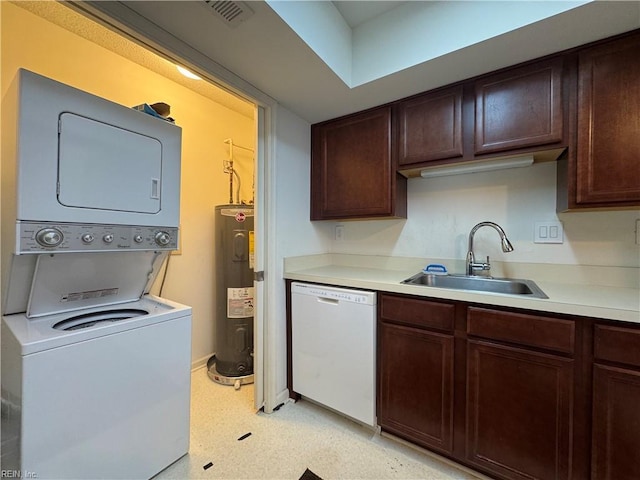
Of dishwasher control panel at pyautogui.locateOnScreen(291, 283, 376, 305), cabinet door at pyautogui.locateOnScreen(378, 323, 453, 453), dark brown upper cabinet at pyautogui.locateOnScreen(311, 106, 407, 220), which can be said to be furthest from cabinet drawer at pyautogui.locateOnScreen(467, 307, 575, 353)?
dark brown upper cabinet at pyautogui.locateOnScreen(311, 106, 407, 220)

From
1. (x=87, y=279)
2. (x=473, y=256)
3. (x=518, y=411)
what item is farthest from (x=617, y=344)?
(x=87, y=279)

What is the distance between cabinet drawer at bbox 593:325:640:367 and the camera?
97cm

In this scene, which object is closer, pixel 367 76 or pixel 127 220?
pixel 127 220

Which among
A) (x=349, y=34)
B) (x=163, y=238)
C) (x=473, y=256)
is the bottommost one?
(x=473, y=256)

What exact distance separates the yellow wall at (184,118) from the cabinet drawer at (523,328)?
83.4 inches

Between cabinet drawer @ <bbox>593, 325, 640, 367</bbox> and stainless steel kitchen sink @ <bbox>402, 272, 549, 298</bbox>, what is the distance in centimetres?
39

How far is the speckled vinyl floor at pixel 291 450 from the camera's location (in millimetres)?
1310

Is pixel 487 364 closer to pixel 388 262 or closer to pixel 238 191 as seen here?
pixel 388 262

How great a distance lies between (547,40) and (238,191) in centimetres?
238

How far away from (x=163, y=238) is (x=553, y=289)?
1.98 metres

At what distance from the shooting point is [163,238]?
1.40 meters

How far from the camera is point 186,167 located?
2279mm

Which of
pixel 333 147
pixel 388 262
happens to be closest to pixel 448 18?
pixel 333 147

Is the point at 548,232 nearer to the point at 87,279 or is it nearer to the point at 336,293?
the point at 336,293
